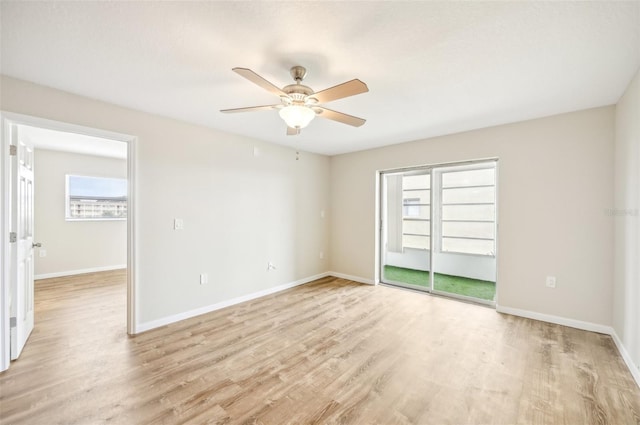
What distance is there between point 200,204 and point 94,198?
4010 mm

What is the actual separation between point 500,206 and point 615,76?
167 centimetres

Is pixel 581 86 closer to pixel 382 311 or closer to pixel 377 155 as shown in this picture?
pixel 377 155

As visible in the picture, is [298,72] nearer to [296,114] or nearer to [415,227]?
[296,114]

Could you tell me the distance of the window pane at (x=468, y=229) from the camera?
474cm

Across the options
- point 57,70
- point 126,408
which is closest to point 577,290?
point 126,408

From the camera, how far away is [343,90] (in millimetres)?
1782

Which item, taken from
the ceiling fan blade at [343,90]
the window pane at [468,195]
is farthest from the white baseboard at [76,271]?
the window pane at [468,195]

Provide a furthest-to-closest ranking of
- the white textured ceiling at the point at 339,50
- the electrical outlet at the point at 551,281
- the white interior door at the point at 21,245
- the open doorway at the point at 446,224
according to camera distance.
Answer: the open doorway at the point at 446,224, the electrical outlet at the point at 551,281, the white interior door at the point at 21,245, the white textured ceiling at the point at 339,50

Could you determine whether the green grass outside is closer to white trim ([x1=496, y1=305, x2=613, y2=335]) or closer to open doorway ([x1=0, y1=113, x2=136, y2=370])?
white trim ([x1=496, y1=305, x2=613, y2=335])

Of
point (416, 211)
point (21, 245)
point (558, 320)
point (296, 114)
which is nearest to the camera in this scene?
point (296, 114)

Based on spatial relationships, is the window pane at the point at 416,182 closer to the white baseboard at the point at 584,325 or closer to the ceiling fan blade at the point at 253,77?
the white baseboard at the point at 584,325

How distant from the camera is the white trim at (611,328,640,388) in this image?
2.06 m

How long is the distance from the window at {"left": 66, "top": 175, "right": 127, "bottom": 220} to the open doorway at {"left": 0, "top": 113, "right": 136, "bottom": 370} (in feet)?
0.06

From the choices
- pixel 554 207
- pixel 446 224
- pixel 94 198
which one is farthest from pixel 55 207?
pixel 554 207
